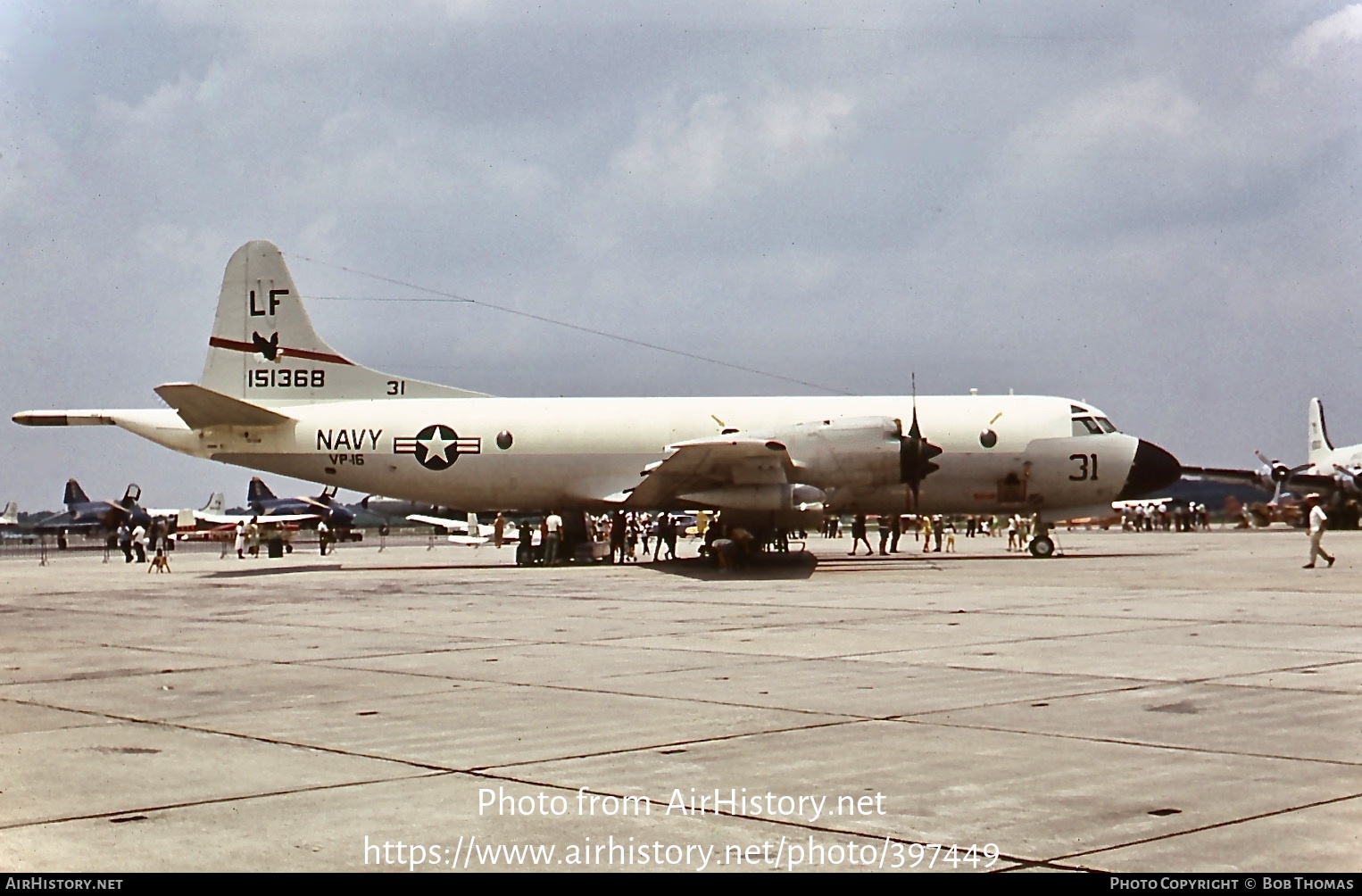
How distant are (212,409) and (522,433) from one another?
7.48 metres

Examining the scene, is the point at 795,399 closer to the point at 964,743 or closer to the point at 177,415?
the point at 177,415

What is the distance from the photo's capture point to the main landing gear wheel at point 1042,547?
118 feet

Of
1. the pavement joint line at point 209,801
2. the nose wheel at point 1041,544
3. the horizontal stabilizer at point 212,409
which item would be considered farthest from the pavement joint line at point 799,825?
the nose wheel at point 1041,544

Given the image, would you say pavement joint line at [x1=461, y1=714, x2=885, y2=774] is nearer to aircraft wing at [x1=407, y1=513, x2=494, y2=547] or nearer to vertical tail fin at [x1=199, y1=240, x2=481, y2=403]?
vertical tail fin at [x1=199, y1=240, x2=481, y2=403]

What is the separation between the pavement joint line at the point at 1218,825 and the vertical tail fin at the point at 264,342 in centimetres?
3054

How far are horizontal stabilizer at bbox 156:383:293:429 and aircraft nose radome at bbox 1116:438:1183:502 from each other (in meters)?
21.4

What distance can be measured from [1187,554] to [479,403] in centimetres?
2053

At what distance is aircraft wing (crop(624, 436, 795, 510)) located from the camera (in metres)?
27.6

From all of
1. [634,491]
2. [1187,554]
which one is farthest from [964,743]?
[1187,554]

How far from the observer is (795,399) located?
3409 cm

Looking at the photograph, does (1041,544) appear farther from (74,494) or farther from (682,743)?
(74,494)

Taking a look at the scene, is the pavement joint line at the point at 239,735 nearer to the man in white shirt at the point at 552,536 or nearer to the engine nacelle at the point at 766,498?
the engine nacelle at the point at 766,498

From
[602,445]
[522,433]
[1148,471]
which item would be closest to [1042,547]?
[1148,471]

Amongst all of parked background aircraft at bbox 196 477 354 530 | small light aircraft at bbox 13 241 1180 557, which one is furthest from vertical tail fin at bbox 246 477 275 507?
small light aircraft at bbox 13 241 1180 557
